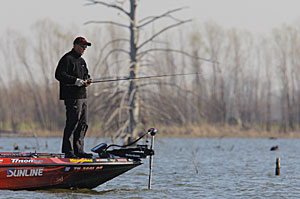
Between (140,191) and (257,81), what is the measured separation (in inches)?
2096

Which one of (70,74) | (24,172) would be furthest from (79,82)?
(24,172)

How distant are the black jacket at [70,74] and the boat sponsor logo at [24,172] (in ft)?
4.87

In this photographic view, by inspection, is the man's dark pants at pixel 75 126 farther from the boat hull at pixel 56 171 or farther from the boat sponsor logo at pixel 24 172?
the boat sponsor logo at pixel 24 172

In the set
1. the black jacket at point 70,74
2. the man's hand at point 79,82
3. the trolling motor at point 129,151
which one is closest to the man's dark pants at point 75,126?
the black jacket at point 70,74

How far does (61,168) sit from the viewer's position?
38.8ft

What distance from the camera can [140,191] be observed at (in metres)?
13.8

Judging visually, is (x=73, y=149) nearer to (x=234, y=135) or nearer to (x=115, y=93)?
(x=115, y=93)

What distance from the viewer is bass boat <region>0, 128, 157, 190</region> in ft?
37.2

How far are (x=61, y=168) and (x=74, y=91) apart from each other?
1514mm

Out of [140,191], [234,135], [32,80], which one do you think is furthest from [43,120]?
[140,191]

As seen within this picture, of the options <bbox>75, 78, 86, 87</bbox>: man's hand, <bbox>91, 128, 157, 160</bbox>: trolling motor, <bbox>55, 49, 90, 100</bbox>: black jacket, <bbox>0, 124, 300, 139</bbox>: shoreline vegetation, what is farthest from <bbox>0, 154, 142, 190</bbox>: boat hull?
<bbox>0, 124, 300, 139</bbox>: shoreline vegetation

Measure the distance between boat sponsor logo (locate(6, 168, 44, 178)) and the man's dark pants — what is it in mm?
659

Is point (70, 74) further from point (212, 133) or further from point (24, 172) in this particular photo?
point (212, 133)

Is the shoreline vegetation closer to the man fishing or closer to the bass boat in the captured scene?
the bass boat
